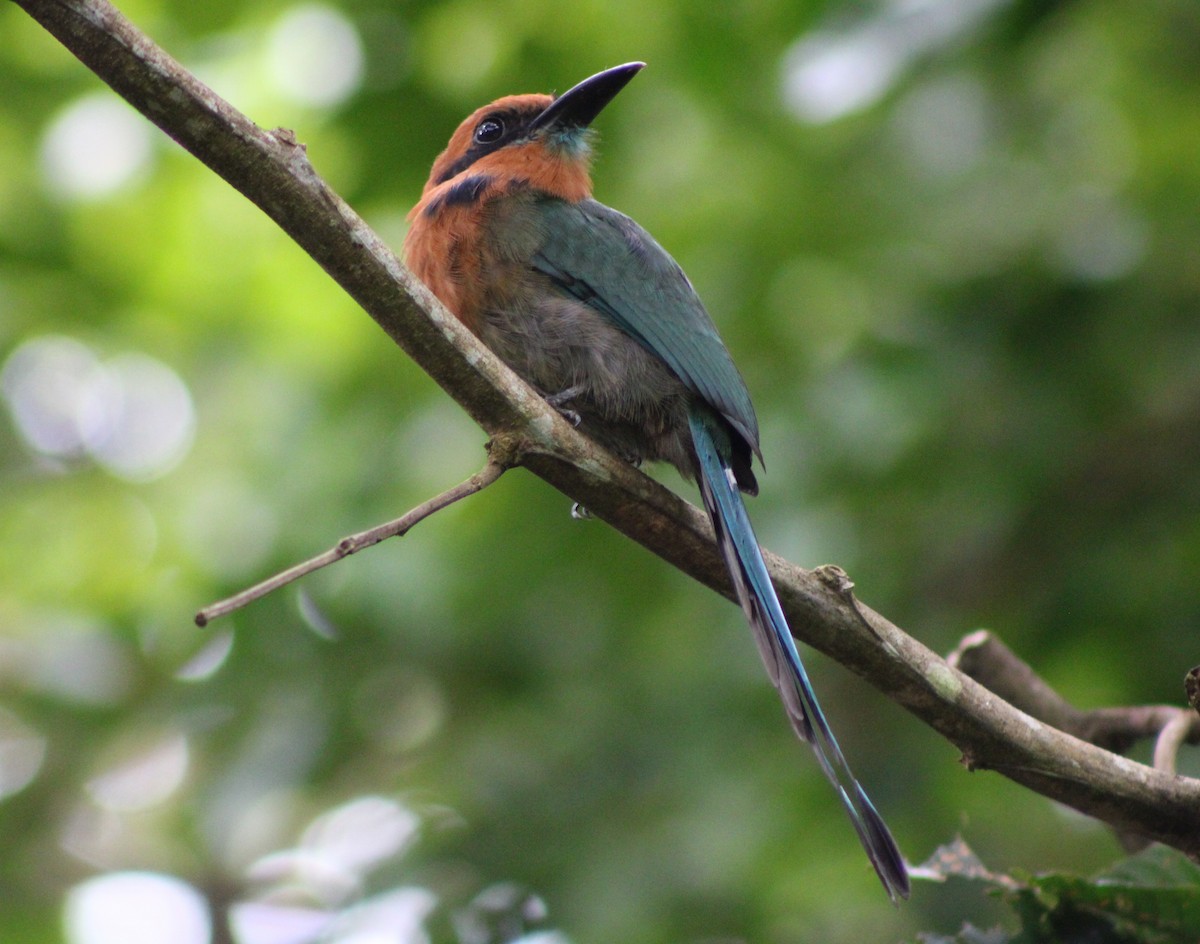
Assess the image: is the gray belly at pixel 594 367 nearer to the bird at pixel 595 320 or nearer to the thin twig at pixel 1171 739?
the bird at pixel 595 320

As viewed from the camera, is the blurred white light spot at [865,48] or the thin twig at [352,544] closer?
the thin twig at [352,544]

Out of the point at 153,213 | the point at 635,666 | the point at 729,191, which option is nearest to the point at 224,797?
the point at 635,666

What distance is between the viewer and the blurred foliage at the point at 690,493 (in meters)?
3.66

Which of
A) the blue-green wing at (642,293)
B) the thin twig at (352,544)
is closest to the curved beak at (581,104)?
the blue-green wing at (642,293)

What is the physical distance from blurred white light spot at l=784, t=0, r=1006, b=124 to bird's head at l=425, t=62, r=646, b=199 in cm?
49

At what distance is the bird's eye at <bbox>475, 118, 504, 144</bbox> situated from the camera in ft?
11.8

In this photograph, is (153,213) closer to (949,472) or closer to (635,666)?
(635,666)

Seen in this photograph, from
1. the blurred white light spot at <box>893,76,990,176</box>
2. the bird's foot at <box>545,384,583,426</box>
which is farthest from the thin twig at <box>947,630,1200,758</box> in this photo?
the blurred white light spot at <box>893,76,990,176</box>

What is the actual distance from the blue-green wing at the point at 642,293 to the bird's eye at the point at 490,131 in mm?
388

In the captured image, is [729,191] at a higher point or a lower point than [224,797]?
higher

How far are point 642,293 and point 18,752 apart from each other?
110 inches

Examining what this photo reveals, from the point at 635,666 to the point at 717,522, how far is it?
161 cm

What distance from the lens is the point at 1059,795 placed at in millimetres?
2236

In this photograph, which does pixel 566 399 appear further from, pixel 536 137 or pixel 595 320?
pixel 536 137
